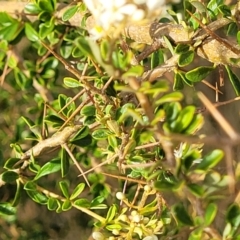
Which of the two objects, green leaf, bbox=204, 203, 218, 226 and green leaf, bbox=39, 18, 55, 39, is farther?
green leaf, bbox=39, 18, 55, 39

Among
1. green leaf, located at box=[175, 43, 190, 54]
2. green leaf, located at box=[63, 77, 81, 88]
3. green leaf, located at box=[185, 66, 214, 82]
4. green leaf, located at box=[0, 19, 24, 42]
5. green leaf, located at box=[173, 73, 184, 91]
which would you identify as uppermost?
green leaf, located at box=[0, 19, 24, 42]

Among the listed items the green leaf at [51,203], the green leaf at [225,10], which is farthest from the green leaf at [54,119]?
the green leaf at [225,10]

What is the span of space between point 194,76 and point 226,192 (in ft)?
0.56

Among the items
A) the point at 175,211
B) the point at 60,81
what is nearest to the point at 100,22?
the point at 175,211

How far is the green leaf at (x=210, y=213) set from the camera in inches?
19.2

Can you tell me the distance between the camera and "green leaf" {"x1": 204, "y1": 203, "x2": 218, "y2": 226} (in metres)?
0.49

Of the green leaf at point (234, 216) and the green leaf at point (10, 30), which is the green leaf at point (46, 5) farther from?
the green leaf at point (234, 216)

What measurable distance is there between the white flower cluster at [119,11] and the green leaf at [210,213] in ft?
0.61

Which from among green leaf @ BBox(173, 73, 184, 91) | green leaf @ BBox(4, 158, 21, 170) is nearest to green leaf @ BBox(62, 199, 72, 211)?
green leaf @ BBox(4, 158, 21, 170)

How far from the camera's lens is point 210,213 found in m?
0.49

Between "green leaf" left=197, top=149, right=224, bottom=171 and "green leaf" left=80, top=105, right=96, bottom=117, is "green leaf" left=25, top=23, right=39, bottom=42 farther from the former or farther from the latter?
"green leaf" left=197, top=149, right=224, bottom=171

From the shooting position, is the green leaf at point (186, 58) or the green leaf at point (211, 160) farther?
the green leaf at point (186, 58)

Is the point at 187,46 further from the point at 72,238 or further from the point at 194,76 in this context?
the point at 72,238

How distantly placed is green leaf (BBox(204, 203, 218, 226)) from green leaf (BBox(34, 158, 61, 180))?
32 cm
